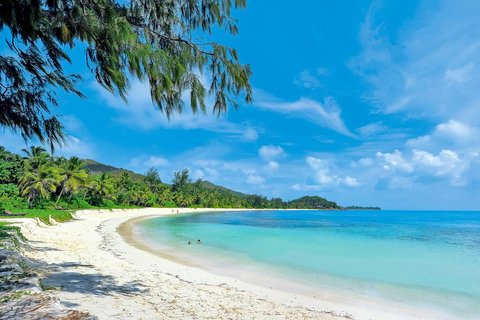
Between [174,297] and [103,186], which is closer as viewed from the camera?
[174,297]

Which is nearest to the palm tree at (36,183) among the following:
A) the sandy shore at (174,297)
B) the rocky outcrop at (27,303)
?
the sandy shore at (174,297)

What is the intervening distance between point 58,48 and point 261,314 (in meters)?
5.49

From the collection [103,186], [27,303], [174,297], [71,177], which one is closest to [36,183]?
[71,177]

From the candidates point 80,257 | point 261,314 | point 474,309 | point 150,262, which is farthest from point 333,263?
point 80,257

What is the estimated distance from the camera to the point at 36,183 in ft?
106

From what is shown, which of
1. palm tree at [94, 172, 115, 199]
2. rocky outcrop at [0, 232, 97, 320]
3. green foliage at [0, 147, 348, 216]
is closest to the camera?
rocky outcrop at [0, 232, 97, 320]

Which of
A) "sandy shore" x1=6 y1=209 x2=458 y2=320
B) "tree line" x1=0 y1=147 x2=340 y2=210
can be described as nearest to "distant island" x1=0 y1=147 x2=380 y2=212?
"tree line" x1=0 y1=147 x2=340 y2=210

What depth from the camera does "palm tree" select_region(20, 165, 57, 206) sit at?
3238cm

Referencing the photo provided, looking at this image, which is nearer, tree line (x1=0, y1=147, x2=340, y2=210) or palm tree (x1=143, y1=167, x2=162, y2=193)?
tree line (x1=0, y1=147, x2=340, y2=210)

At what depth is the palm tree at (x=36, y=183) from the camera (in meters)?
32.4

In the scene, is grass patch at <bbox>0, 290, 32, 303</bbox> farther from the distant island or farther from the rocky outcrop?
the distant island

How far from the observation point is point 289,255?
16.3m

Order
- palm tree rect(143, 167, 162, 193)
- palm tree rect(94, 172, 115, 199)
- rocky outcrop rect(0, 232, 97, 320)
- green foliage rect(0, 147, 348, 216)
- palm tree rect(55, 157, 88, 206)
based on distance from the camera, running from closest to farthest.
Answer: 1. rocky outcrop rect(0, 232, 97, 320)
2. green foliage rect(0, 147, 348, 216)
3. palm tree rect(55, 157, 88, 206)
4. palm tree rect(94, 172, 115, 199)
5. palm tree rect(143, 167, 162, 193)

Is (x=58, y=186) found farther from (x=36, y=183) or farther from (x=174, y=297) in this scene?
(x=174, y=297)
